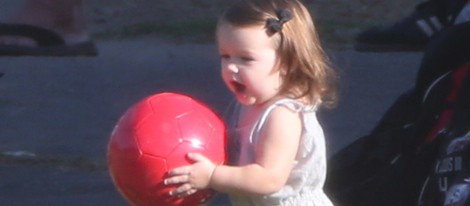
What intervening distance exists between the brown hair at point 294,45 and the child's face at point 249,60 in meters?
0.02

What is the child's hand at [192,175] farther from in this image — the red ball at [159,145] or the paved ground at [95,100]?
the paved ground at [95,100]

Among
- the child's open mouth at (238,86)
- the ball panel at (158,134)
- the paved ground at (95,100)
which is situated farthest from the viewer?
the paved ground at (95,100)

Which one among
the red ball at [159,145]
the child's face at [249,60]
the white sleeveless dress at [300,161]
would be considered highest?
the child's face at [249,60]

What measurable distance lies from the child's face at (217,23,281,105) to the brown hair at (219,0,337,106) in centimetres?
2

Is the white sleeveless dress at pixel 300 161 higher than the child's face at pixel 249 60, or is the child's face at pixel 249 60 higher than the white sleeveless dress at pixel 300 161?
the child's face at pixel 249 60

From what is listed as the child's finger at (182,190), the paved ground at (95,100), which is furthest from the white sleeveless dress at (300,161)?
the paved ground at (95,100)

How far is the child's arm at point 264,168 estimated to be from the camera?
11.0ft

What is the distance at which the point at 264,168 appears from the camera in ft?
11.1

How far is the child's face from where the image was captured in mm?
3365

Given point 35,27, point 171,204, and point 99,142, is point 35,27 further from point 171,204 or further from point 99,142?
point 171,204

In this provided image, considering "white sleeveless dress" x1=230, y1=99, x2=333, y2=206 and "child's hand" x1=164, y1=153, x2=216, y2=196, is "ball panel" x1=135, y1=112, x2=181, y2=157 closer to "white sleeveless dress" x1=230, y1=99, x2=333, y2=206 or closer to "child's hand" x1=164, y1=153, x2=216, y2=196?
"child's hand" x1=164, y1=153, x2=216, y2=196

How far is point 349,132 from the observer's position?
6.88m

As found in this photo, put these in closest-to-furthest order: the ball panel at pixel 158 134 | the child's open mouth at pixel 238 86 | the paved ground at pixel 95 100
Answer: the ball panel at pixel 158 134, the child's open mouth at pixel 238 86, the paved ground at pixel 95 100

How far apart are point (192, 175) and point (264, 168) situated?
0.18 metres
